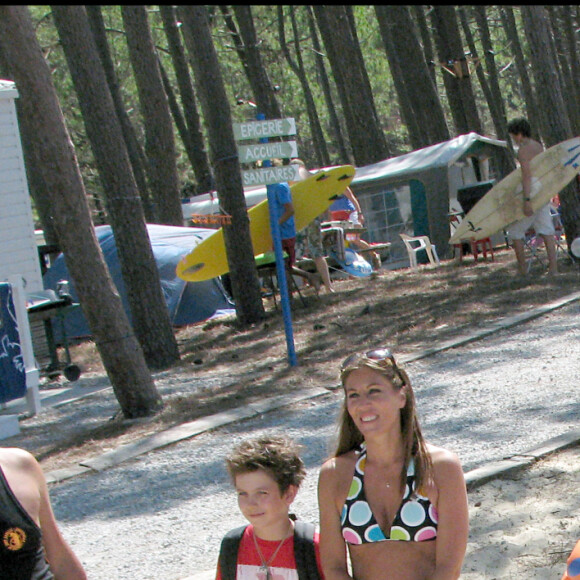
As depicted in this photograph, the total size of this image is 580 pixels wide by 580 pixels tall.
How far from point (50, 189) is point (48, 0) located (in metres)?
6.52

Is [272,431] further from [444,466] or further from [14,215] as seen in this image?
[14,215]

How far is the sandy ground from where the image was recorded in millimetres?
3803

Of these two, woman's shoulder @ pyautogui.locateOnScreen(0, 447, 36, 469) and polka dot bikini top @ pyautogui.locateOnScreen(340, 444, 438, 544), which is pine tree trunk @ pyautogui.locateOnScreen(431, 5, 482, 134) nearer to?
polka dot bikini top @ pyautogui.locateOnScreen(340, 444, 438, 544)

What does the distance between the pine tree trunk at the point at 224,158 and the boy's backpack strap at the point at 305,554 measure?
846cm

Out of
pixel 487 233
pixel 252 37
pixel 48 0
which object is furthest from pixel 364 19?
pixel 48 0

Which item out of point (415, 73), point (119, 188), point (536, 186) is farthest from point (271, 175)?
point (415, 73)

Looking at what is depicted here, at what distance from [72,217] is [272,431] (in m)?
2.41

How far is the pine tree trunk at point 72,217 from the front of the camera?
24.3 ft

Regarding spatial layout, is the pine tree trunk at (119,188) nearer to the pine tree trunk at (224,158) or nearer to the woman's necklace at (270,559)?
the pine tree trunk at (224,158)

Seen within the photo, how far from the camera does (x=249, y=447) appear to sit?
2955 mm

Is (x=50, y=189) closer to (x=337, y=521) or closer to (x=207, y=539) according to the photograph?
(x=207, y=539)

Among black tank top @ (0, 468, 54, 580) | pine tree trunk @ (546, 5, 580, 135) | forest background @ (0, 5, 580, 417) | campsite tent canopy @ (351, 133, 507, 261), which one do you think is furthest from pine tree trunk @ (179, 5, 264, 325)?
pine tree trunk @ (546, 5, 580, 135)

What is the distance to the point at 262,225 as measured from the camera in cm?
1262

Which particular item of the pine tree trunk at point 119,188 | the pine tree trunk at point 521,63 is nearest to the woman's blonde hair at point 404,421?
the pine tree trunk at point 119,188
